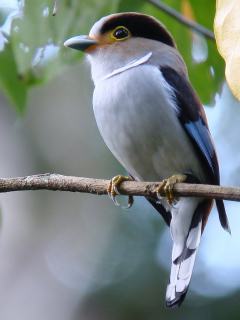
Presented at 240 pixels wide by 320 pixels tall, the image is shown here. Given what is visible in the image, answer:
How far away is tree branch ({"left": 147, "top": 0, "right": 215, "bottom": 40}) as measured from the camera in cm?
248

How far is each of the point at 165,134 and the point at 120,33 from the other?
0.55 metres

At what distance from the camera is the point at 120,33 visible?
2953mm

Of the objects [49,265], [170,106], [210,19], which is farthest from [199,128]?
[49,265]

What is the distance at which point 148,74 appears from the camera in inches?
105

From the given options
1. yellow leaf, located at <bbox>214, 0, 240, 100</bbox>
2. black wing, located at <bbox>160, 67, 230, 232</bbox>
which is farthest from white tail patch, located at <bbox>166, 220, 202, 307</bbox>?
yellow leaf, located at <bbox>214, 0, 240, 100</bbox>

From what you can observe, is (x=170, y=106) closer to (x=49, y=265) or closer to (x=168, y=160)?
(x=168, y=160)

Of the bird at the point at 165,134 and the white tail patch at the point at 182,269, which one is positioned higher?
the bird at the point at 165,134

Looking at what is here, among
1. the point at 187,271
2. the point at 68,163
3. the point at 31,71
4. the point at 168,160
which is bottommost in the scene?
the point at 68,163

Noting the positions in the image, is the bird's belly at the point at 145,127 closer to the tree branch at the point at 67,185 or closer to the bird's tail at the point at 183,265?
the bird's tail at the point at 183,265

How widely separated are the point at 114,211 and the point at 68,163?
659mm

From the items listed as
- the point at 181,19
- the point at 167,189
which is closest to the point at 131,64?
the point at 181,19

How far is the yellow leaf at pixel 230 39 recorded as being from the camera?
1.42 m

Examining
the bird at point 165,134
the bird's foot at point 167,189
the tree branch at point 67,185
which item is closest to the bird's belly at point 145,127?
the bird at point 165,134

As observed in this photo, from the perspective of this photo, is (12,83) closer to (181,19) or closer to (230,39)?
(181,19)
